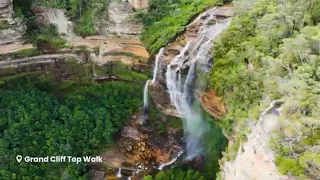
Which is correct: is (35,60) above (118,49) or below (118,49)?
below

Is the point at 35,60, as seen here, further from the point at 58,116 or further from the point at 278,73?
the point at 278,73

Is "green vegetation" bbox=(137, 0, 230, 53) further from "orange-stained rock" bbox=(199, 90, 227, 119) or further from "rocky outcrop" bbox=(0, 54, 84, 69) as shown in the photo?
"rocky outcrop" bbox=(0, 54, 84, 69)

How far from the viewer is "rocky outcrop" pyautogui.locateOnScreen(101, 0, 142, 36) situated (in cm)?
1594

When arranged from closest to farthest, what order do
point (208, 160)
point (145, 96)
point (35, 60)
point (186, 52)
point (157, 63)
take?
point (186, 52) → point (208, 160) → point (157, 63) → point (145, 96) → point (35, 60)

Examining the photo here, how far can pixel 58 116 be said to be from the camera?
53.0ft

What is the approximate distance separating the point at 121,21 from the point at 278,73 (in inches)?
303

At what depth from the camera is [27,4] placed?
17000mm

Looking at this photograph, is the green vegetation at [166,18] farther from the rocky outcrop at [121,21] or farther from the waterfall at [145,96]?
the waterfall at [145,96]

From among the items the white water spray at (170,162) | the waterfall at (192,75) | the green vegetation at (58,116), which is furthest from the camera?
the white water spray at (170,162)

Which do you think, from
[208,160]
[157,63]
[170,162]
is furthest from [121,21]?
[208,160]

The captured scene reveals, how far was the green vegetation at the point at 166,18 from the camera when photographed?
15.8 meters

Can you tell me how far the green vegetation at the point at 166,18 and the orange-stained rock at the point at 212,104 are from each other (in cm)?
272

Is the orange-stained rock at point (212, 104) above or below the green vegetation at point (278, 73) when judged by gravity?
below

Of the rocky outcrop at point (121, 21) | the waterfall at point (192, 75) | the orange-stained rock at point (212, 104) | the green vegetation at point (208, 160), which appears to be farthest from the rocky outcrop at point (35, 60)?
the orange-stained rock at point (212, 104)
